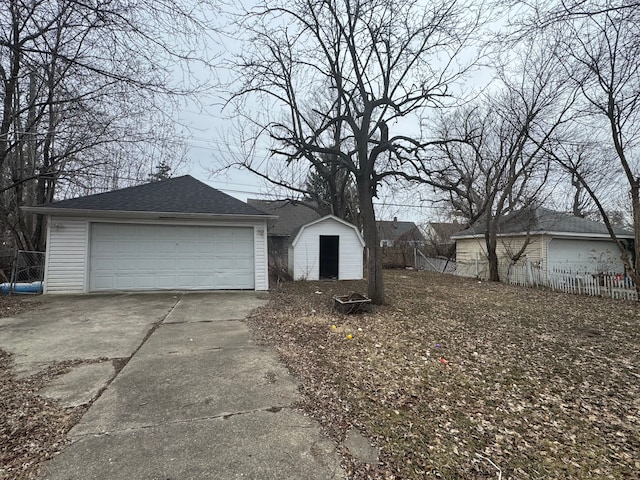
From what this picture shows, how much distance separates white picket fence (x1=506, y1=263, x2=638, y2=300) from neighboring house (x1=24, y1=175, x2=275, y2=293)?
32.3 ft

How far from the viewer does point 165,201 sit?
923 centimetres

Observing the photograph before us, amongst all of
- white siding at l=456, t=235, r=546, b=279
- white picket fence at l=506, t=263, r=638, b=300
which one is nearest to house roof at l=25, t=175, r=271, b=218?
white picket fence at l=506, t=263, r=638, b=300

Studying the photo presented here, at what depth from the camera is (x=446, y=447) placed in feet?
7.54

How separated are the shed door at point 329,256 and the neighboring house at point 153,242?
4342mm

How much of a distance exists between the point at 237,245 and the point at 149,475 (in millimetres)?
7839

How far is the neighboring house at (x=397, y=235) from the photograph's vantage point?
66.6 ft

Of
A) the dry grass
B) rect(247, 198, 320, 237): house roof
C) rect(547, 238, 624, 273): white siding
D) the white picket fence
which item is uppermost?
rect(247, 198, 320, 237): house roof

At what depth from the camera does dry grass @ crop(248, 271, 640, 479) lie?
7.24 feet

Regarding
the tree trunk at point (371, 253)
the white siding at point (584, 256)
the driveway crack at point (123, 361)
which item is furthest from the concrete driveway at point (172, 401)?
the white siding at point (584, 256)

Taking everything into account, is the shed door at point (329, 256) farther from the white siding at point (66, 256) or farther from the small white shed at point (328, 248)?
the white siding at point (66, 256)

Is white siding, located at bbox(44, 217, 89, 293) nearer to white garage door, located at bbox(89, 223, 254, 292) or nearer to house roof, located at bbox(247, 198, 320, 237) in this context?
white garage door, located at bbox(89, 223, 254, 292)

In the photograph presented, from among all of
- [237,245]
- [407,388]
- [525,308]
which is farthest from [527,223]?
[407,388]

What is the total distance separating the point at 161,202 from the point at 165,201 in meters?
0.13

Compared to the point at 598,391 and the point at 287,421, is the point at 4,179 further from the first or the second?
the point at 598,391
